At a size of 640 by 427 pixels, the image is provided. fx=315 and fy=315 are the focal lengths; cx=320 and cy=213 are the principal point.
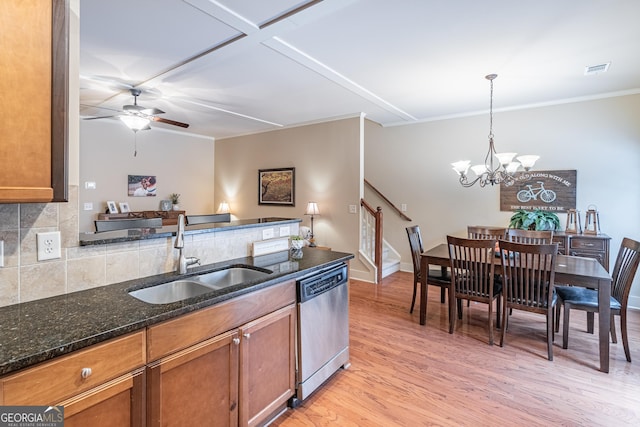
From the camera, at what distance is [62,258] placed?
1465mm

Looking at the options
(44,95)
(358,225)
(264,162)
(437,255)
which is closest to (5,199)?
(44,95)

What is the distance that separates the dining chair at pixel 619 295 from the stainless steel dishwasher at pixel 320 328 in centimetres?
202

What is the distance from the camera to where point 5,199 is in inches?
42.3

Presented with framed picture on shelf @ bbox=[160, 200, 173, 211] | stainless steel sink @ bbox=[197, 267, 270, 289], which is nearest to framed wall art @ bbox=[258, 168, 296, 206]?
framed picture on shelf @ bbox=[160, 200, 173, 211]

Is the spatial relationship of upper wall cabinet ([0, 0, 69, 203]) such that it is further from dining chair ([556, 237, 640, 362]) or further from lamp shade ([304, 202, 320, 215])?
lamp shade ([304, 202, 320, 215])

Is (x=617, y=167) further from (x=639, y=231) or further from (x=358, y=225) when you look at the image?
(x=358, y=225)

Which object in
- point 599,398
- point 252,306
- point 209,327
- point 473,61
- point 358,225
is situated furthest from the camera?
point 358,225

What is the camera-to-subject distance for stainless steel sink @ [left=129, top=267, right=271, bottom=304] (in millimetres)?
1709

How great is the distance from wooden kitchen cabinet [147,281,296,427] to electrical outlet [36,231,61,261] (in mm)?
628

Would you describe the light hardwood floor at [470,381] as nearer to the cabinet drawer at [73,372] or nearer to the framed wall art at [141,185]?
the cabinet drawer at [73,372]

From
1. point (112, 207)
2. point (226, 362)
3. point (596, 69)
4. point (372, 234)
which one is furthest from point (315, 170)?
point (226, 362)

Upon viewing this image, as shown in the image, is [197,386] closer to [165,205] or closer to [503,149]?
[503,149]

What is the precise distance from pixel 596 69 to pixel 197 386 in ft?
14.5

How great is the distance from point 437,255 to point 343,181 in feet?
7.44
